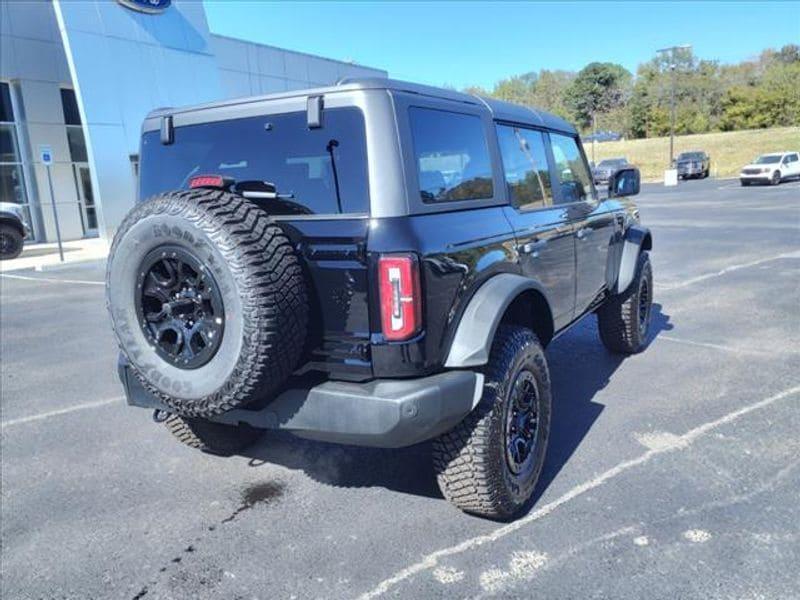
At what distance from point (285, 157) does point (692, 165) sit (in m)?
44.8

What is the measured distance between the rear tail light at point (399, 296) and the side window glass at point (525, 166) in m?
1.22

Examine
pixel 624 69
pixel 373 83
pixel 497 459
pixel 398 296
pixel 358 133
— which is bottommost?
pixel 497 459

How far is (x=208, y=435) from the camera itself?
383 cm

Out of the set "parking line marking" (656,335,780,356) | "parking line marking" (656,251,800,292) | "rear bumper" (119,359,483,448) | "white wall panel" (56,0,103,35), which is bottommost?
"parking line marking" (656,335,780,356)

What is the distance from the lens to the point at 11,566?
2887mm

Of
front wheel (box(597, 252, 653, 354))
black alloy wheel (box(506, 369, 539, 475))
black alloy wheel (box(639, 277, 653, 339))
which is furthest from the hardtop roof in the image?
black alloy wheel (box(639, 277, 653, 339))

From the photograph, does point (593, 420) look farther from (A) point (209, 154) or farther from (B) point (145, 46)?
(B) point (145, 46)

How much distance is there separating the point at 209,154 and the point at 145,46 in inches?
704

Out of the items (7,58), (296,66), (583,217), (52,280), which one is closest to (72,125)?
(7,58)

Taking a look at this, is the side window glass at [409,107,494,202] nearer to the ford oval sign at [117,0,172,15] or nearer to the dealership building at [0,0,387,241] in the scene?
the dealership building at [0,0,387,241]

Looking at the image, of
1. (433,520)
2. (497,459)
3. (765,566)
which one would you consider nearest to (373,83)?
(497,459)

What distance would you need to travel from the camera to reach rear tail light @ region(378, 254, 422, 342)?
2.52m

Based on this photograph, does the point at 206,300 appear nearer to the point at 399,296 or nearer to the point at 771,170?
the point at 399,296

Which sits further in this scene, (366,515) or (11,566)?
(366,515)
